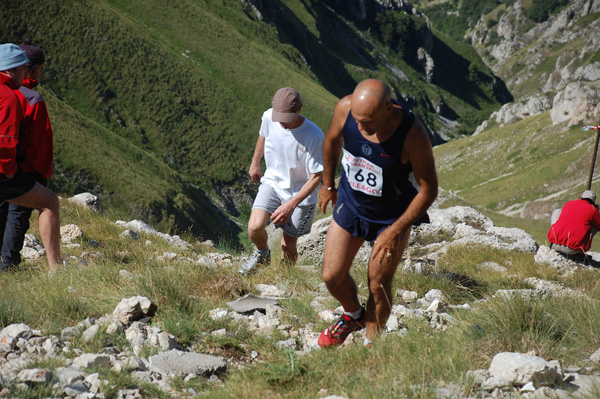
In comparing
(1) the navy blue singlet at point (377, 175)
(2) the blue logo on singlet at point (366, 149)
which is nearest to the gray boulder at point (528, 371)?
(1) the navy blue singlet at point (377, 175)

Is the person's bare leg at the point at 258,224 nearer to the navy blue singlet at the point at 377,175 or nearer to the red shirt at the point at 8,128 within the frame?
the navy blue singlet at the point at 377,175

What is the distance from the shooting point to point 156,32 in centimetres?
7662

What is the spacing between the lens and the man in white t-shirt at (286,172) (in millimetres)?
6725

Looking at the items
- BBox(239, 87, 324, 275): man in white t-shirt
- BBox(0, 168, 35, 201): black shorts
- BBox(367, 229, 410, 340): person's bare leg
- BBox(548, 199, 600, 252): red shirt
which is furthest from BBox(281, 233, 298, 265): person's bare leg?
BBox(548, 199, 600, 252): red shirt

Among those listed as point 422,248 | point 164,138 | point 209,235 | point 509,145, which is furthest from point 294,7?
point 422,248

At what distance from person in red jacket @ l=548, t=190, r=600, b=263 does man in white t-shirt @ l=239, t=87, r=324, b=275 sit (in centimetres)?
631

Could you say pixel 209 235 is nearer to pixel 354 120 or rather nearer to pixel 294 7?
pixel 354 120

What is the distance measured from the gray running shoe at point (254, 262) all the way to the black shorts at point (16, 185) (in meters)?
2.77

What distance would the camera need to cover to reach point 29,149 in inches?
245

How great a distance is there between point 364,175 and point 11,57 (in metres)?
4.28

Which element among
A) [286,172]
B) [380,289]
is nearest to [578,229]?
[286,172]

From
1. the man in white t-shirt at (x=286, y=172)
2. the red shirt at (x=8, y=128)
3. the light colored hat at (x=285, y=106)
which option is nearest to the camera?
the red shirt at (x=8, y=128)

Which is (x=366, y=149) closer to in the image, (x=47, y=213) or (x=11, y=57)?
(x=47, y=213)

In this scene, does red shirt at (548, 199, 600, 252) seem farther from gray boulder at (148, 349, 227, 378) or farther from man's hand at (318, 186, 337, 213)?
gray boulder at (148, 349, 227, 378)
